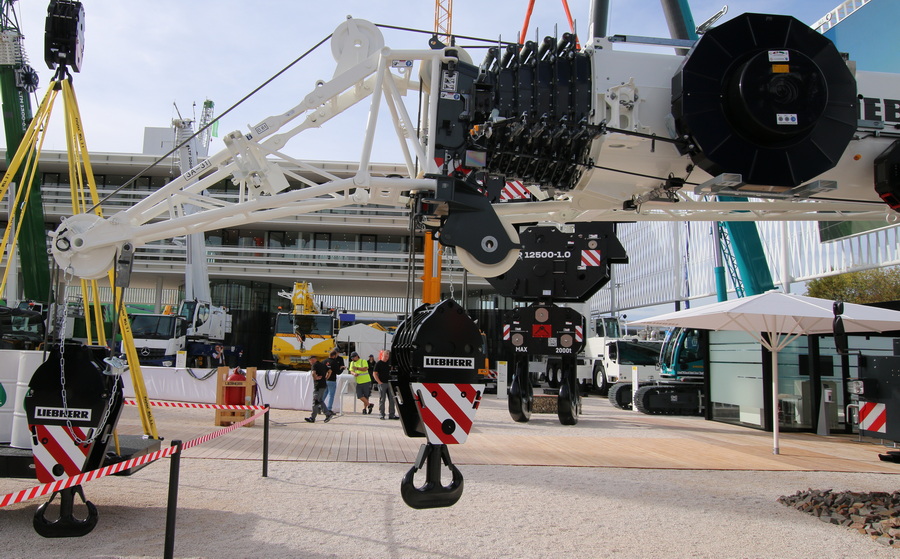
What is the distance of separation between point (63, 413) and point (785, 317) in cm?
1063

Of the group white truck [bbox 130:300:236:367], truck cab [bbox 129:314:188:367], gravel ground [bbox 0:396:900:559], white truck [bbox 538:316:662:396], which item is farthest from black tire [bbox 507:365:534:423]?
truck cab [bbox 129:314:188:367]

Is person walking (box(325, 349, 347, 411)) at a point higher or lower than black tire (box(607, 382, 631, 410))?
higher

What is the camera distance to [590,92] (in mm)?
4828

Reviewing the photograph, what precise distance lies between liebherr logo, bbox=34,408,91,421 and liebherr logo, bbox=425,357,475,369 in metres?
2.82

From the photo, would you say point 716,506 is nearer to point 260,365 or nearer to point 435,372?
point 435,372

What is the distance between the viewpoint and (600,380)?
28141mm

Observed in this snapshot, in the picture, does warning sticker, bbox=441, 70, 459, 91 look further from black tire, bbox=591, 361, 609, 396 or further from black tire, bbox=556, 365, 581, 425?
black tire, bbox=591, 361, 609, 396

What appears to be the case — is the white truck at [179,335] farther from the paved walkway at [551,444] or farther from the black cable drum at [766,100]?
the black cable drum at [766,100]

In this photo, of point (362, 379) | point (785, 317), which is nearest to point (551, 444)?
point (785, 317)

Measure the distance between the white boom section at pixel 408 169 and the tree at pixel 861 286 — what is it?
23841 millimetres

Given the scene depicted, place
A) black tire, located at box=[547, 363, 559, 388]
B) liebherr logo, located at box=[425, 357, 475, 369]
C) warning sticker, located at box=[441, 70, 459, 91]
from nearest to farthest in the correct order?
liebherr logo, located at box=[425, 357, 475, 369], warning sticker, located at box=[441, 70, 459, 91], black tire, located at box=[547, 363, 559, 388]

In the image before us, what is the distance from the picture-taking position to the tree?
87.6 feet

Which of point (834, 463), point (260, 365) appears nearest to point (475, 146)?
point (834, 463)

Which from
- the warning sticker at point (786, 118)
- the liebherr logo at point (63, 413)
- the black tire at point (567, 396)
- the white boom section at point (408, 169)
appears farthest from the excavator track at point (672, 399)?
the liebherr logo at point (63, 413)
